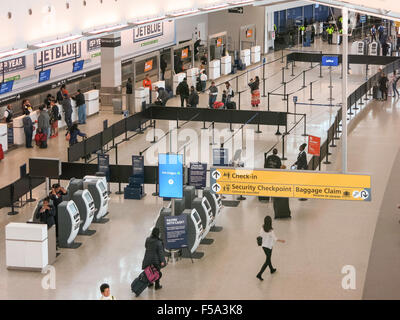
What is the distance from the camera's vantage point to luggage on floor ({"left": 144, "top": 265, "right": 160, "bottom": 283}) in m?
15.6

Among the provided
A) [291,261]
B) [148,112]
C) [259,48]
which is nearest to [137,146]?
[148,112]

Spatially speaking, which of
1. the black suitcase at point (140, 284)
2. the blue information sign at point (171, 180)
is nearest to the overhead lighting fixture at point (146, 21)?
the blue information sign at point (171, 180)

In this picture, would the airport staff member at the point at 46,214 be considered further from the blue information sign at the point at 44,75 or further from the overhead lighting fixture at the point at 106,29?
the blue information sign at the point at 44,75

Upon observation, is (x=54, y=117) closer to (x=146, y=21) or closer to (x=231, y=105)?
(x=146, y=21)

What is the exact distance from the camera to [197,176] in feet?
70.2

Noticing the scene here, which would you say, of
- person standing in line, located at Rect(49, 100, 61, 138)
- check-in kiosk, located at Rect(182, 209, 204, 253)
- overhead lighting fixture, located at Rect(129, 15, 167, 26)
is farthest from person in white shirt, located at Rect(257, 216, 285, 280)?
person standing in line, located at Rect(49, 100, 61, 138)

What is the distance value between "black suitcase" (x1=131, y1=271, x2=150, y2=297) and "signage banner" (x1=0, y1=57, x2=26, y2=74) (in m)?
14.4

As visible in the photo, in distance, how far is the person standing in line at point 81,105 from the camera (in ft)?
98.9

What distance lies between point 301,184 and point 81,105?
16.3 metres

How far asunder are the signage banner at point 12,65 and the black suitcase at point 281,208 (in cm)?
1223

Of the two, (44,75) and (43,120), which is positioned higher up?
(44,75)

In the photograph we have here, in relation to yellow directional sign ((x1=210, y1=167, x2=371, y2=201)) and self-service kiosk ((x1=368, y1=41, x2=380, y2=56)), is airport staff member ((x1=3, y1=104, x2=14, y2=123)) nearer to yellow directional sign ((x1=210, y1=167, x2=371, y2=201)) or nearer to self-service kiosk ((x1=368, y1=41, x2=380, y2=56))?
yellow directional sign ((x1=210, y1=167, x2=371, y2=201))

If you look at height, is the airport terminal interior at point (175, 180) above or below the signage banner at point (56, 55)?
below

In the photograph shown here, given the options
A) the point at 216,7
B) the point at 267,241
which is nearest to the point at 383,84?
the point at 216,7
